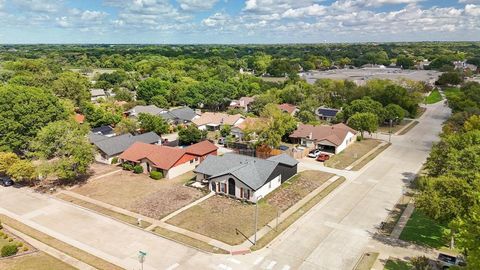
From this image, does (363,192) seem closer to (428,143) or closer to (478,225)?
(478,225)

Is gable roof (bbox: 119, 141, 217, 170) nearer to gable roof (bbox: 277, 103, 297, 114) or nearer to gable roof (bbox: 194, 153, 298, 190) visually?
gable roof (bbox: 194, 153, 298, 190)

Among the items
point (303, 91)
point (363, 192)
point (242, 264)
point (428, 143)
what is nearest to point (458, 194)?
point (363, 192)

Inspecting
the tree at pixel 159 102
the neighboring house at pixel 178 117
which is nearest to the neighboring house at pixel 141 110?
the neighboring house at pixel 178 117

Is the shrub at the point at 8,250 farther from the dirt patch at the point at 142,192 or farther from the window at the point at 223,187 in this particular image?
the window at the point at 223,187

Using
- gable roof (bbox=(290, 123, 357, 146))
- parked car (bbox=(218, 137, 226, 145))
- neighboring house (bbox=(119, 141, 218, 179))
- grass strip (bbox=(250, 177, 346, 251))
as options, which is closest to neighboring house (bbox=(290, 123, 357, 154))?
gable roof (bbox=(290, 123, 357, 146))

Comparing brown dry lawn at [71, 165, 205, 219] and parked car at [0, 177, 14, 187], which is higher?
parked car at [0, 177, 14, 187]
